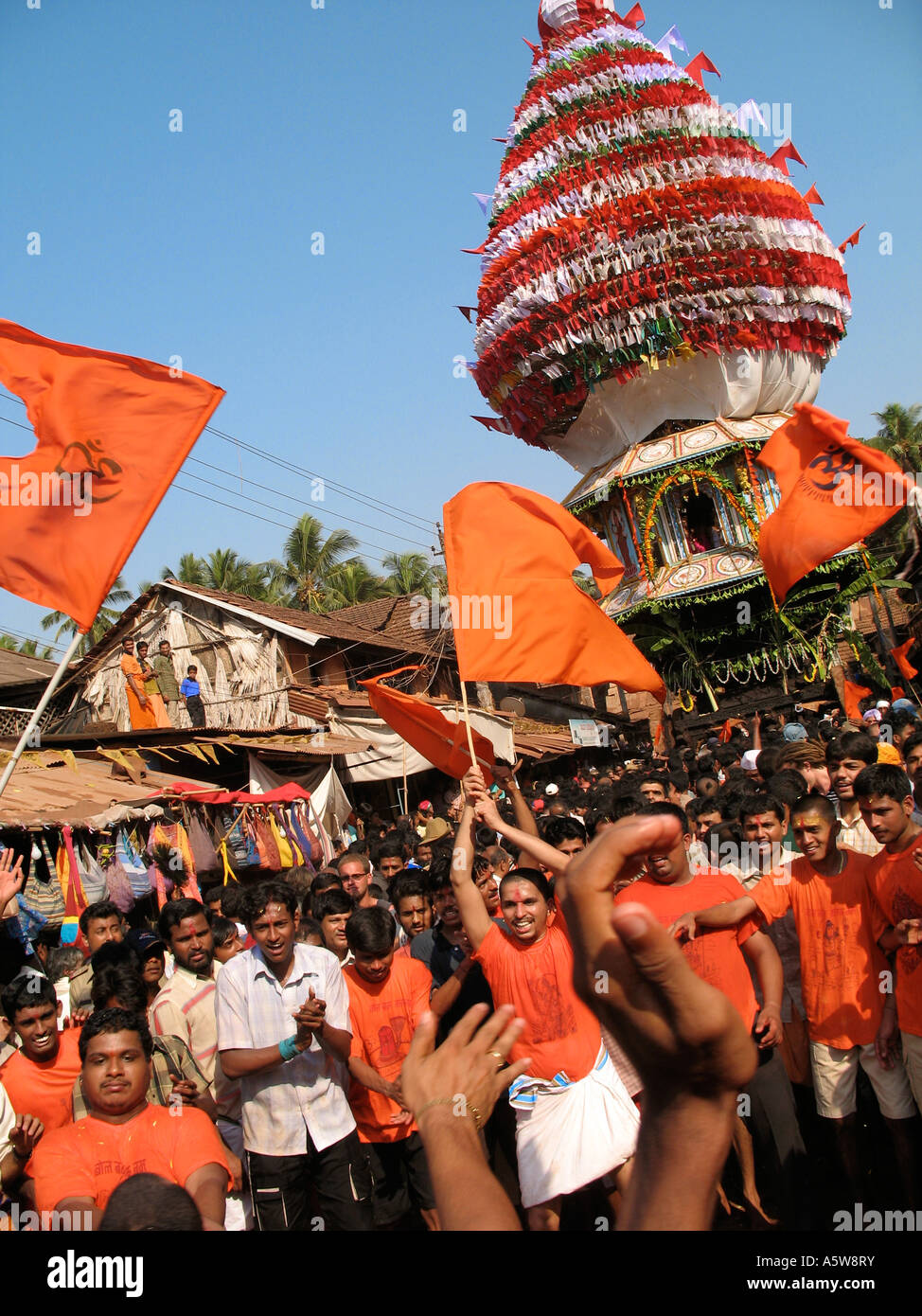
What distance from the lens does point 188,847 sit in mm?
11359

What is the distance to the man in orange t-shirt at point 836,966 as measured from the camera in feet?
13.6

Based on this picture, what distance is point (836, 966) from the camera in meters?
4.25

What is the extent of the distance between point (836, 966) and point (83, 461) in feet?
13.5

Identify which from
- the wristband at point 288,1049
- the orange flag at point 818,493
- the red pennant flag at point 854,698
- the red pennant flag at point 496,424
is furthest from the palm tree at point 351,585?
the wristband at point 288,1049

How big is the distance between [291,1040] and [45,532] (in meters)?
2.50

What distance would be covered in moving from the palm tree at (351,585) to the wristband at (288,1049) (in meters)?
37.2

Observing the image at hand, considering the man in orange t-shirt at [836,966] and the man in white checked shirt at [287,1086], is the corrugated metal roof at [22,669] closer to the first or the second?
the man in white checked shirt at [287,1086]

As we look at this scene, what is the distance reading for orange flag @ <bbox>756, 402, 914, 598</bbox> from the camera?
6.62 metres

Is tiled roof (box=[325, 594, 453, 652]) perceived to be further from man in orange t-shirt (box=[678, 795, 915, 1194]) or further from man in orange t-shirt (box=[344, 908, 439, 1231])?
man in orange t-shirt (box=[678, 795, 915, 1194])

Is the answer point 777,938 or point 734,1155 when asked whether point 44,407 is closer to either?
point 777,938

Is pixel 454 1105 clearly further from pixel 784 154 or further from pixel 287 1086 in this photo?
pixel 784 154

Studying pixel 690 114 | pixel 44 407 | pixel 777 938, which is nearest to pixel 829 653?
pixel 690 114

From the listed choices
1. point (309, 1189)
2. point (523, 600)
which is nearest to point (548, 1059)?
point (309, 1189)

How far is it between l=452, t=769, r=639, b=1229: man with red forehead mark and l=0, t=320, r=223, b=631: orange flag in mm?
2187
